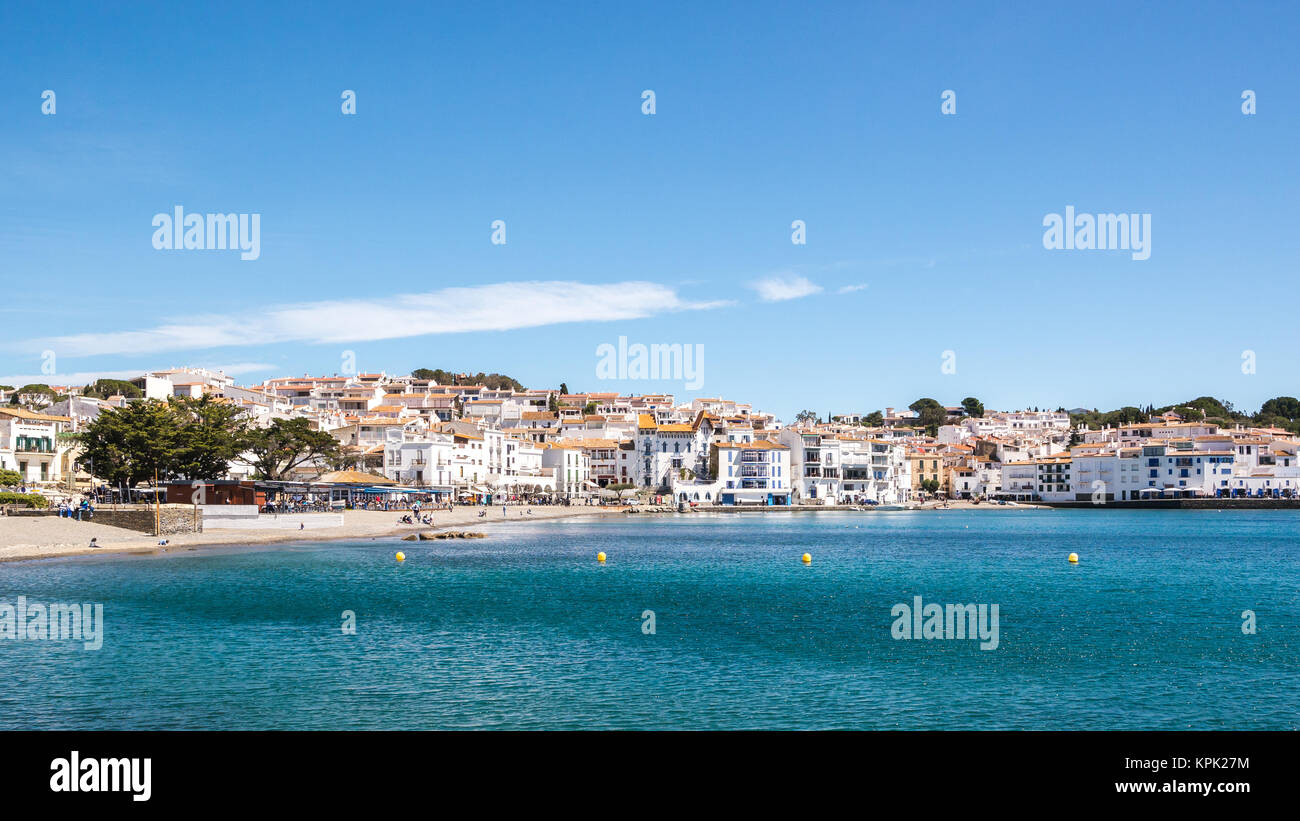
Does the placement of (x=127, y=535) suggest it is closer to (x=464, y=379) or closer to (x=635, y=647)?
(x=635, y=647)

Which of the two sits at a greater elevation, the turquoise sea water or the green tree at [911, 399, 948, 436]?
the green tree at [911, 399, 948, 436]

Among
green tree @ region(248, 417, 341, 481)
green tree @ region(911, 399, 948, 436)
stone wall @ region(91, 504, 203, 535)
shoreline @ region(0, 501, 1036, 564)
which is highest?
green tree @ region(911, 399, 948, 436)

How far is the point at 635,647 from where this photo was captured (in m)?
21.5

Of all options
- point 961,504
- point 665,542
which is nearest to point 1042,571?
point 665,542

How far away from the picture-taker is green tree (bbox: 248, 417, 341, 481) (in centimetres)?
7588

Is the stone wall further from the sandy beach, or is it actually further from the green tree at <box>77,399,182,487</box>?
the green tree at <box>77,399,182,487</box>

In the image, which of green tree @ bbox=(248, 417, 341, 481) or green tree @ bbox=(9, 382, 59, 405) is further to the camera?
green tree @ bbox=(9, 382, 59, 405)

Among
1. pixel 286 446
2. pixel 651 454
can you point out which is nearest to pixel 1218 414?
pixel 651 454

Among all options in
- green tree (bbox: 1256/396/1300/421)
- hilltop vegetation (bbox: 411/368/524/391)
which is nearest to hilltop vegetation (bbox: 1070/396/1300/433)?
green tree (bbox: 1256/396/1300/421)

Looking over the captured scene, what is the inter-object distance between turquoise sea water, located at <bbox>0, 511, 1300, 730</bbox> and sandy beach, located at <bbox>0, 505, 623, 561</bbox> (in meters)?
2.23

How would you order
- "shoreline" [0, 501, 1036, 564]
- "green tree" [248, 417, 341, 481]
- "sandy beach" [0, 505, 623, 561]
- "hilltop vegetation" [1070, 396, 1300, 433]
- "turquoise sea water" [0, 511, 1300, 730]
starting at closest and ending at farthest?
"turquoise sea water" [0, 511, 1300, 730], "sandy beach" [0, 505, 623, 561], "shoreline" [0, 501, 1036, 564], "green tree" [248, 417, 341, 481], "hilltop vegetation" [1070, 396, 1300, 433]
